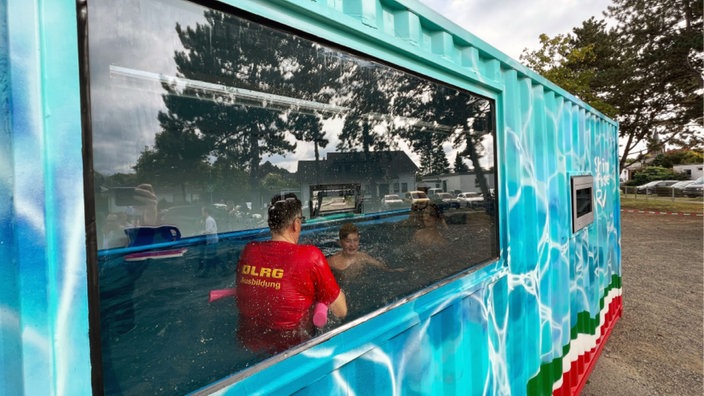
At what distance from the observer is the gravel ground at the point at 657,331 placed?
3.72 metres

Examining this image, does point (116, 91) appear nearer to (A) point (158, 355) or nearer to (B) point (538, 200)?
(A) point (158, 355)

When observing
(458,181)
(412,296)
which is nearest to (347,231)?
(458,181)

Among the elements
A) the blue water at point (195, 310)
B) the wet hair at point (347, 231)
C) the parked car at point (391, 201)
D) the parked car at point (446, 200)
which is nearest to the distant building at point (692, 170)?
the parked car at point (391, 201)

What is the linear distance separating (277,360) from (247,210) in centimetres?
456

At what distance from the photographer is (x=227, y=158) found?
4.29 m

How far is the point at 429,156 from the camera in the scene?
8.37 feet

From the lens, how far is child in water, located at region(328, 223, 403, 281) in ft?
6.67

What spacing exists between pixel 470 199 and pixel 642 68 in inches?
816

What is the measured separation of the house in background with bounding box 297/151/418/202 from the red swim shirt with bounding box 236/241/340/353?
132 centimetres

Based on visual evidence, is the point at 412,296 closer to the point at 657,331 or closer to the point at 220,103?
the point at 220,103

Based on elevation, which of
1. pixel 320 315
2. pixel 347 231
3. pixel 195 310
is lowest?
pixel 195 310

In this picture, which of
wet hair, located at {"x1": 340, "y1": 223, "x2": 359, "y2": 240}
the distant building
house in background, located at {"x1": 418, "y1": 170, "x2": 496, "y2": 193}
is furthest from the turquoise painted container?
the distant building

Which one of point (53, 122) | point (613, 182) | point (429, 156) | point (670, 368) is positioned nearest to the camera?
point (53, 122)

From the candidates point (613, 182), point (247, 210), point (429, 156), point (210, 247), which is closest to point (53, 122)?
point (429, 156)
